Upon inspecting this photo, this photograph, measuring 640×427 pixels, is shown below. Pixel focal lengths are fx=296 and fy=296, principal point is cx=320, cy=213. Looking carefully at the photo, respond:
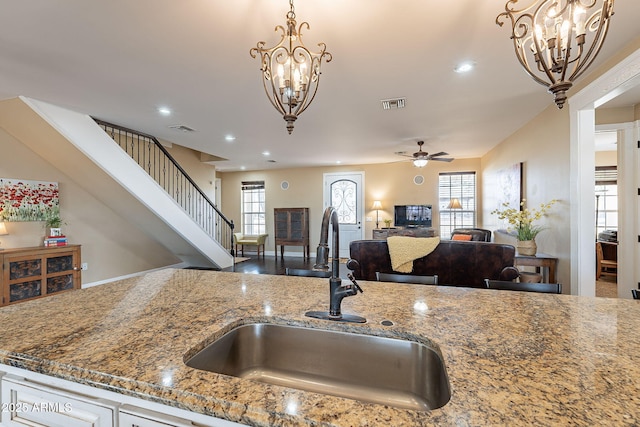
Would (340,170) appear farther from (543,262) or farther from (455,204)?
(543,262)

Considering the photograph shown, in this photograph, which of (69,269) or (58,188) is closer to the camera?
(69,269)

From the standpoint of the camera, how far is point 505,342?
89 centimetres

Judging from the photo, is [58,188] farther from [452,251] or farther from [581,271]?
[581,271]

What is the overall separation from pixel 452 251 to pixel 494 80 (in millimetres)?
1836

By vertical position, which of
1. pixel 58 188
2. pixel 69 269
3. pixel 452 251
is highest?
pixel 58 188

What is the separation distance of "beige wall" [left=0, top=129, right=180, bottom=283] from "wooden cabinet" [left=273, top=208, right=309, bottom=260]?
2.97 metres

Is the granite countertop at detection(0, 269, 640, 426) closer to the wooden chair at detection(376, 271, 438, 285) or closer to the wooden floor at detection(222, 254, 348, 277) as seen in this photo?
the wooden chair at detection(376, 271, 438, 285)

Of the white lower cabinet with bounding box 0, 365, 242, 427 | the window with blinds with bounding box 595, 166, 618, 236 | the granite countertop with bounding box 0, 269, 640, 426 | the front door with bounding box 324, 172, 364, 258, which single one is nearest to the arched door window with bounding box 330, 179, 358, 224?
the front door with bounding box 324, 172, 364, 258

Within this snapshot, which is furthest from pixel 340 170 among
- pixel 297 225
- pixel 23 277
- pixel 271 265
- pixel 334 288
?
pixel 334 288

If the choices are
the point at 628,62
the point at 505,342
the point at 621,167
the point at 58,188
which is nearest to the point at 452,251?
the point at 628,62

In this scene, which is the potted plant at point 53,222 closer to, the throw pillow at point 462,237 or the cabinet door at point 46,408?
the cabinet door at point 46,408

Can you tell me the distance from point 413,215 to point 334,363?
6739 mm

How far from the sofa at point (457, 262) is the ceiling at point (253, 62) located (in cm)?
171

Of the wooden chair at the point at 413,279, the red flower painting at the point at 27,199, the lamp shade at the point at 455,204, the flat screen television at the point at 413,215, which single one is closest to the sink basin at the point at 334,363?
the wooden chair at the point at 413,279
